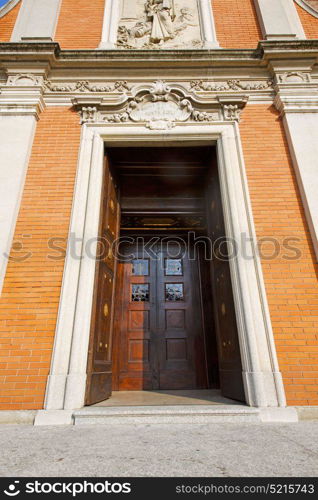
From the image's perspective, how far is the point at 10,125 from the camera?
4.13m

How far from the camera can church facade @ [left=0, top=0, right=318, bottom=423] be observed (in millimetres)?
3084

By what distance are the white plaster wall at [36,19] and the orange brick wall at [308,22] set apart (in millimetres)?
5106

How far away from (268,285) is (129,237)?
324 cm

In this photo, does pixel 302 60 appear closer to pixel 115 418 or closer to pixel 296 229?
pixel 296 229

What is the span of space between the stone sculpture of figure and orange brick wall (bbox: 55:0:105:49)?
3.48 ft

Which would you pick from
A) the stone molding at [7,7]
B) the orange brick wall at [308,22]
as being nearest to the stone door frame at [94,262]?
the orange brick wall at [308,22]

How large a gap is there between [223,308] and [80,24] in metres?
6.30

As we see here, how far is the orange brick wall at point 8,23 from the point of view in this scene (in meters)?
5.41

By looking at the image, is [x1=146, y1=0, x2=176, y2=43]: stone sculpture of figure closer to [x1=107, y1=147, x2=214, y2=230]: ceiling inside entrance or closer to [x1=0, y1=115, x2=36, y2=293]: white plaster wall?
[x1=107, y1=147, x2=214, y2=230]: ceiling inside entrance

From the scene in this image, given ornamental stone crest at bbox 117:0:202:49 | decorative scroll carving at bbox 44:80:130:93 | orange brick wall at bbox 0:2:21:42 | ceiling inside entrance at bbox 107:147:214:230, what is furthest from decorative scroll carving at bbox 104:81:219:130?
orange brick wall at bbox 0:2:21:42

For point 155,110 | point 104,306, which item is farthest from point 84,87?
point 104,306

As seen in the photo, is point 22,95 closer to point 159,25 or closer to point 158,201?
point 158,201

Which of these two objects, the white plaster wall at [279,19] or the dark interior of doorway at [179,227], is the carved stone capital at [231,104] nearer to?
the dark interior of doorway at [179,227]

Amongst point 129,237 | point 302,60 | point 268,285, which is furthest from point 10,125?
point 302,60
